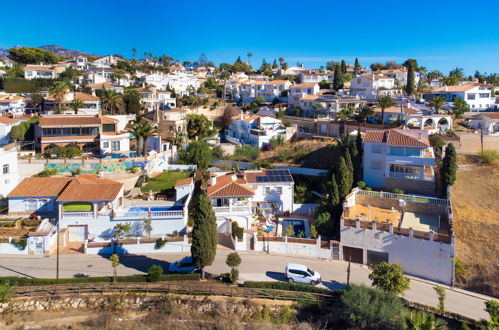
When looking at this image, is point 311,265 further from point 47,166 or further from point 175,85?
point 175,85

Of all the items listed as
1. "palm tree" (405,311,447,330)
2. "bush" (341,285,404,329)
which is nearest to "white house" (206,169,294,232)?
"bush" (341,285,404,329)

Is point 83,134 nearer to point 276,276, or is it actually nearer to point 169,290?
point 169,290

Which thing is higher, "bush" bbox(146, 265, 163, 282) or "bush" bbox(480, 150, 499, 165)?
"bush" bbox(480, 150, 499, 165)

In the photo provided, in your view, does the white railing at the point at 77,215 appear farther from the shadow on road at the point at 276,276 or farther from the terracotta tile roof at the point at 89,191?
the shadow on road at the point at 276,276

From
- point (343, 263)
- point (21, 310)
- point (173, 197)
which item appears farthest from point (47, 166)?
point (343, 263)

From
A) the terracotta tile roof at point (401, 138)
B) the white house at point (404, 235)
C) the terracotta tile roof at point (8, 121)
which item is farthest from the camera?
the terracotta tile roof at point (8, 121)

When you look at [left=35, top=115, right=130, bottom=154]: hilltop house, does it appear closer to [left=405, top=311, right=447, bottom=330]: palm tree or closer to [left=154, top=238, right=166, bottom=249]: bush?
[left=154, top=238, right=166, bottom=249]: bush

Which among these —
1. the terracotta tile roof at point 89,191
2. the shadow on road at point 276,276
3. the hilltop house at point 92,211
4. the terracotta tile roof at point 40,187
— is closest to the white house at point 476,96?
the shadow on road at point 276,276
